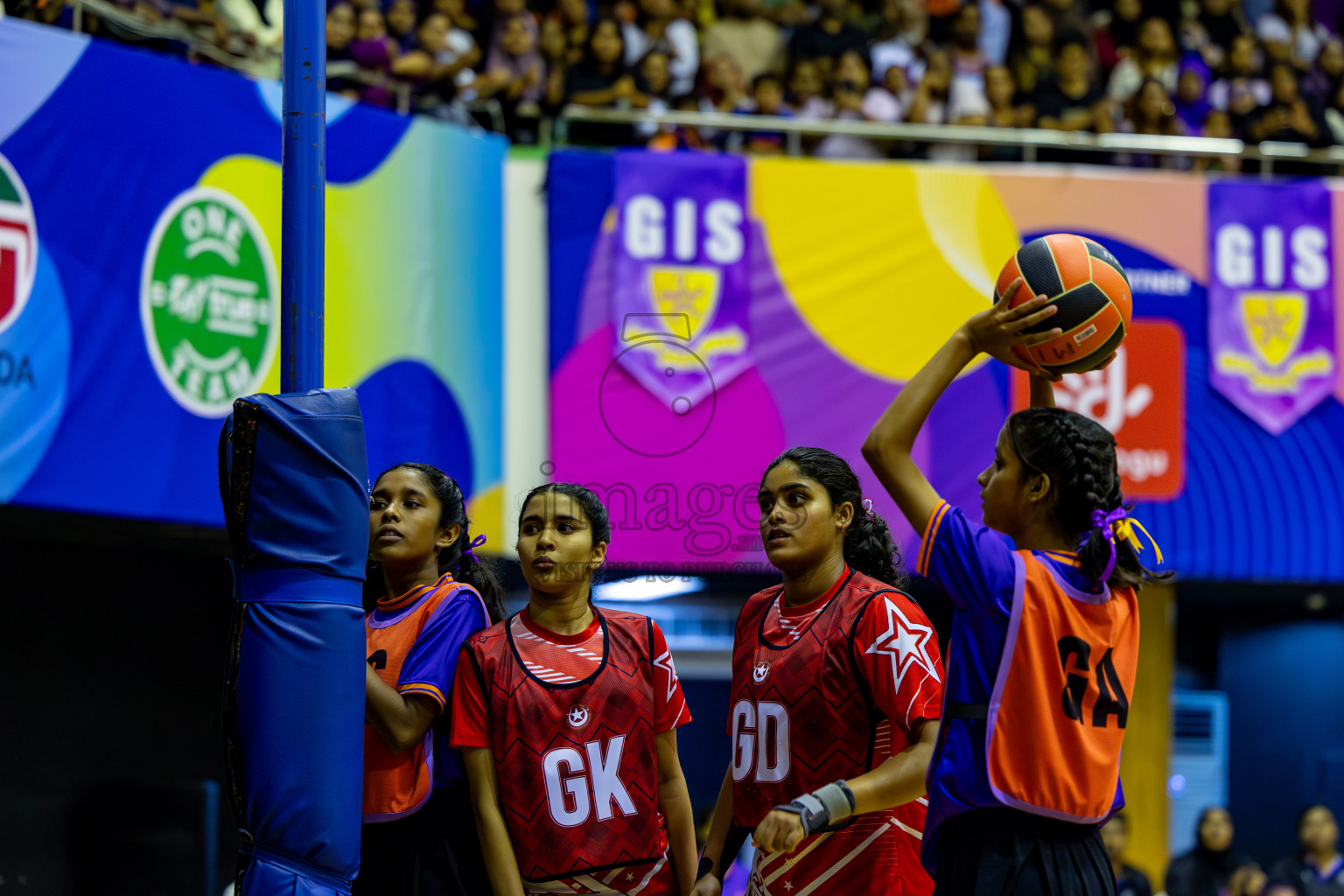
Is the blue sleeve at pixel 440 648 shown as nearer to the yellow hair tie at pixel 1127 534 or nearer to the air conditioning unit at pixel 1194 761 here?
the yellow hair tie at pixel 1127 534

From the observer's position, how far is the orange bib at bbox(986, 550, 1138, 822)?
9.84 feet

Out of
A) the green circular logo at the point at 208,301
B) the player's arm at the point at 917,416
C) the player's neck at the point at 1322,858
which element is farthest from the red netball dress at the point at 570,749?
the player's neck at the point at 1322,858

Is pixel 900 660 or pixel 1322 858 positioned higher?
pixel 900 660

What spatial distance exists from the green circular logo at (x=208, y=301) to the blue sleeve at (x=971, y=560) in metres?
5.48

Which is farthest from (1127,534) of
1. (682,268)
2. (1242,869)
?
(1242,869)

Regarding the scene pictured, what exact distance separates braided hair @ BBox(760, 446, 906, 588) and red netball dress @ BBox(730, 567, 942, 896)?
0.86 feet

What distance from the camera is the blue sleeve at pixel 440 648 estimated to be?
3.74 metres

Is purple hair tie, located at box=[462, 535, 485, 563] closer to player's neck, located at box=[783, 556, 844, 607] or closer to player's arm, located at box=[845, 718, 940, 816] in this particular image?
player's neck, located at box=[783, 556, 844, 607]

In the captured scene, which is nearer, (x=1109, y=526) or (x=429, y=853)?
(x=1109, y=526)

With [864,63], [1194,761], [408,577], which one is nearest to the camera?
[408,577]

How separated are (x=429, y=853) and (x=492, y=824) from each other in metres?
0.32

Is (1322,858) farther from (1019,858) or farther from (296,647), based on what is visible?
(296,647)

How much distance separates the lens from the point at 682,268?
9.44 m

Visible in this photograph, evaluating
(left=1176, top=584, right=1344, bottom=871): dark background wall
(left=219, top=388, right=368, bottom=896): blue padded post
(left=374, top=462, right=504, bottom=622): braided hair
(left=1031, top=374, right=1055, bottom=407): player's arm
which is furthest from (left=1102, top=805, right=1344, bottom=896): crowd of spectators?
(left=219, top=388, right=368, bottom=896): blue padded post
